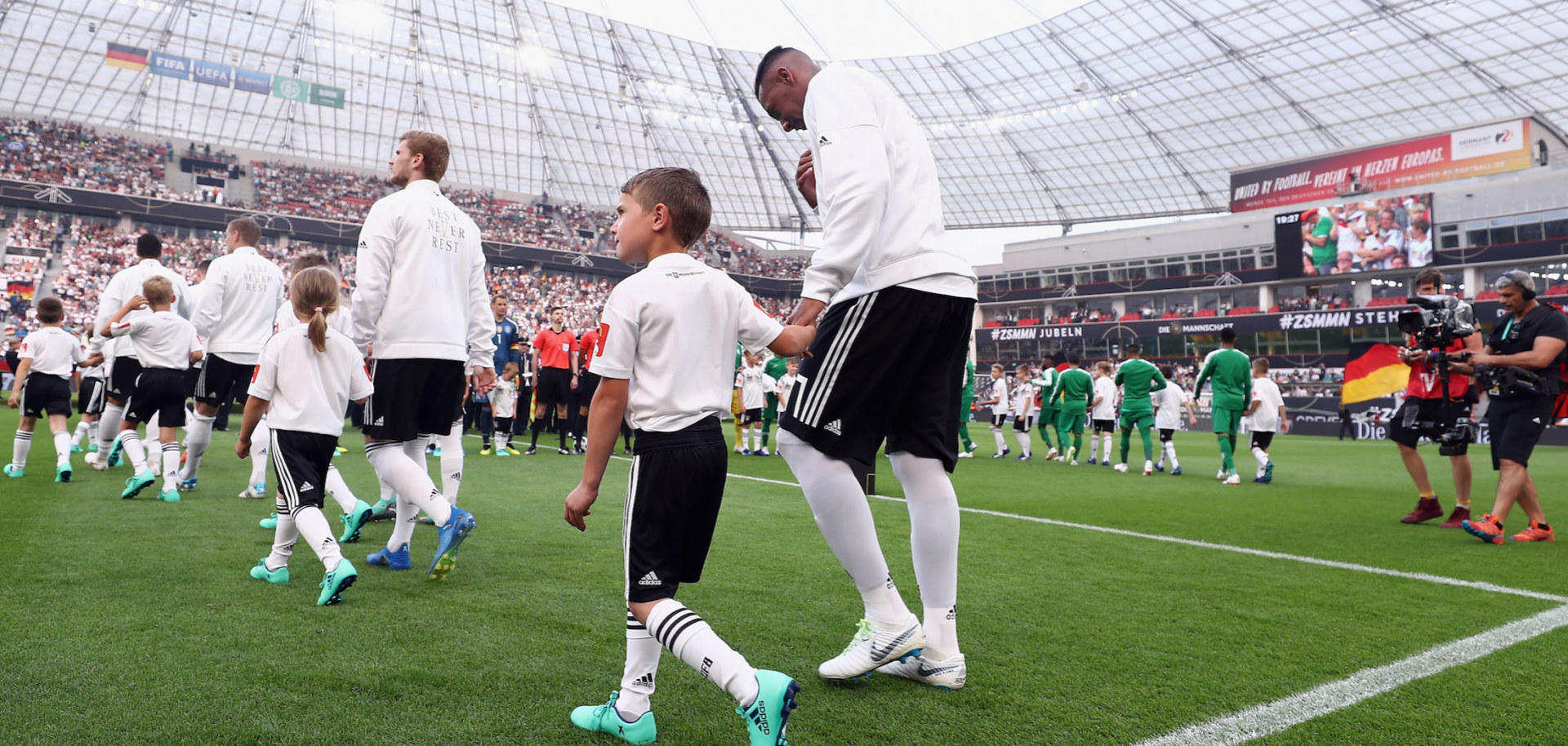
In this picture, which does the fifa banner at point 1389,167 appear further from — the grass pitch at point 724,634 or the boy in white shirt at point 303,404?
the boy in white shirt at point 303,404

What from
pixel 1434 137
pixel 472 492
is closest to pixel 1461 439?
pixel 472 492

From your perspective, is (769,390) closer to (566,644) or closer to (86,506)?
(86,506)

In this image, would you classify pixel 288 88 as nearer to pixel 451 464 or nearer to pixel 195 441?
pixel 195 441

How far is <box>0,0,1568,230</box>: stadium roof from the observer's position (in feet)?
119

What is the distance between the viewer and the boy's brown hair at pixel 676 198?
86.7 inches

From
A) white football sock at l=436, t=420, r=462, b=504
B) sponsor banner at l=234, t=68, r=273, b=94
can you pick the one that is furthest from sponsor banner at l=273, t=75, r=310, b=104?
white football sock at l=436, t=420, r=462, b=504

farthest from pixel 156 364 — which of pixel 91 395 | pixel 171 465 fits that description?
pixel 91 395

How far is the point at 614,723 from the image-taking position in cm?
203

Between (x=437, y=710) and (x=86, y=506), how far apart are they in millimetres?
4587

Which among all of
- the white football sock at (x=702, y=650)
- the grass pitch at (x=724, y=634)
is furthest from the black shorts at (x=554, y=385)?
the white football sock at (x=702, y=650)

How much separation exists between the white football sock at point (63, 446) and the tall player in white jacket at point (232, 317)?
1409 mm

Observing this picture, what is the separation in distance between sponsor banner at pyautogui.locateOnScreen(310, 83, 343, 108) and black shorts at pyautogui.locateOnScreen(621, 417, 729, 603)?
4395 centimetres

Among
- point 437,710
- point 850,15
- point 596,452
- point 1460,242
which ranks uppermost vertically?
point 850,15

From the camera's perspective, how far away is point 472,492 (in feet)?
21.9
